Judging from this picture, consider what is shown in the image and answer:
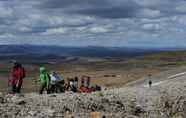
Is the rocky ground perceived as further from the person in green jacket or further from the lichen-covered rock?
the person in green jacket

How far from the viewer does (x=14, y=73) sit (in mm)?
21297

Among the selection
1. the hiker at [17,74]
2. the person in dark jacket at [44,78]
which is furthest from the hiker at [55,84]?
the hiker at [17,74]

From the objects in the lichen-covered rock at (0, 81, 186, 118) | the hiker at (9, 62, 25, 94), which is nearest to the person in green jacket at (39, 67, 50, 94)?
the hiker at (9, 62, 25, 94)

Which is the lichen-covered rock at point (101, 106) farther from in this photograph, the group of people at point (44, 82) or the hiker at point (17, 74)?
the group of people at point (44, 82)

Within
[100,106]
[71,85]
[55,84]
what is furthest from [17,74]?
[100,106]

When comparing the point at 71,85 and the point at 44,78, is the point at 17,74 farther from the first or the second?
the point at 71,85

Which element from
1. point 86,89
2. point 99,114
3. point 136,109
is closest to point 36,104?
point 99,114

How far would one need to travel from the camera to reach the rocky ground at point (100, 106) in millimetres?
12633

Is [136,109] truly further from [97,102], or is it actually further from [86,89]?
[86,89]

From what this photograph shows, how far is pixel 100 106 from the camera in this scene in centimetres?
1438

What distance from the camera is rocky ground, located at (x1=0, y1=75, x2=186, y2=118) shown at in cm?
1263

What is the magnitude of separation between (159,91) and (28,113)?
6579mm

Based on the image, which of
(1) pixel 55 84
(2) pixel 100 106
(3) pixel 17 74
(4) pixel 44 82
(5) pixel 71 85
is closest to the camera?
(2) pixel 100 106

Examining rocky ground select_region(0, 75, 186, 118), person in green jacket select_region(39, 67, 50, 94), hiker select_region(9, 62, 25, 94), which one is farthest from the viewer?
person in green jacket select_region(39, 67, 50, 94)
